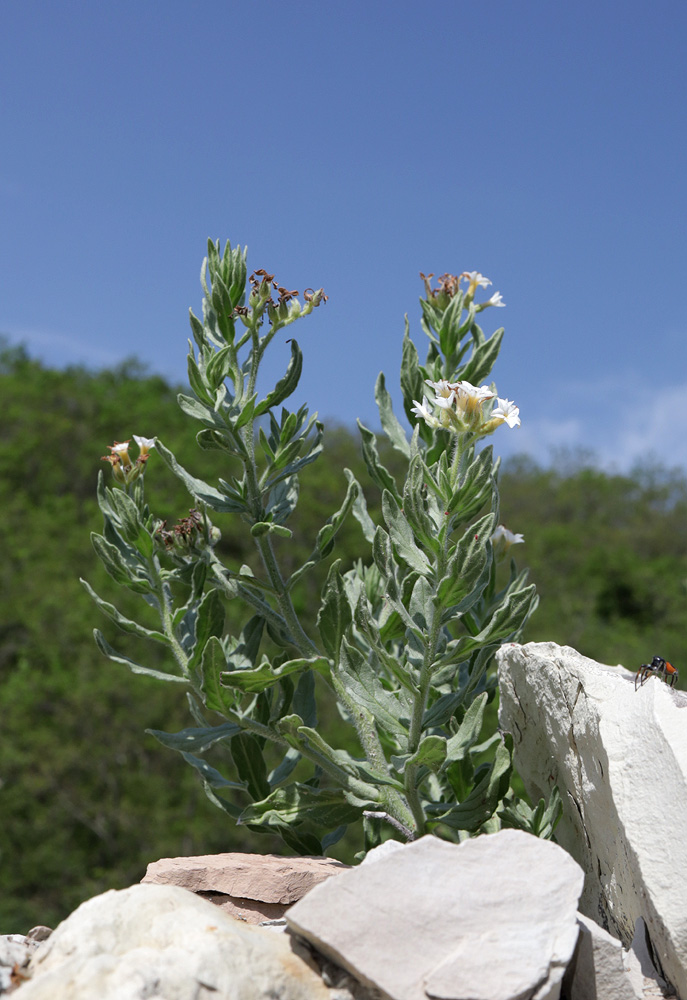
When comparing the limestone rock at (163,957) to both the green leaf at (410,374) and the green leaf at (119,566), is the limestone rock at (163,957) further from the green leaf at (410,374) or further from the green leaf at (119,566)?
the green leaf at (410,374)

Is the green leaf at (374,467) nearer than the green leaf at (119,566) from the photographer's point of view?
No

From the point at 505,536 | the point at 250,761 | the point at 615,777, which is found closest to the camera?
the point at 615,777

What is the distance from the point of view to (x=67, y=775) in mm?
30000

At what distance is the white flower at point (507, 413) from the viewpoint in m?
3.34

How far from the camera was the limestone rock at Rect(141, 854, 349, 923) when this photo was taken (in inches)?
130

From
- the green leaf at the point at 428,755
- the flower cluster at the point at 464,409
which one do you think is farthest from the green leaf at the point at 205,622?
the flower cluster at the point at 464,409

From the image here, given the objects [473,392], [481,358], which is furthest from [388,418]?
[473,392]

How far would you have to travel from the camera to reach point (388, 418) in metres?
4.23

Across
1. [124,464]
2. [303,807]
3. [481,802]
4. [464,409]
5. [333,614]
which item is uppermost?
[464,409]

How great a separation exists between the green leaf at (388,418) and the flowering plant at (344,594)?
1 cm

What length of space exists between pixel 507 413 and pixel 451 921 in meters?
1.78

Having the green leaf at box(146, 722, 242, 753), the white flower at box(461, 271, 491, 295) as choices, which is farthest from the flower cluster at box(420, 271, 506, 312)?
the green leaf at box(146, 722, 242, 753)

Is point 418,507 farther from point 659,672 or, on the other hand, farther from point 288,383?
point 659,672

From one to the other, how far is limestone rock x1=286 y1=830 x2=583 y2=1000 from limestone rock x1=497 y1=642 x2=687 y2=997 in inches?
13.4
